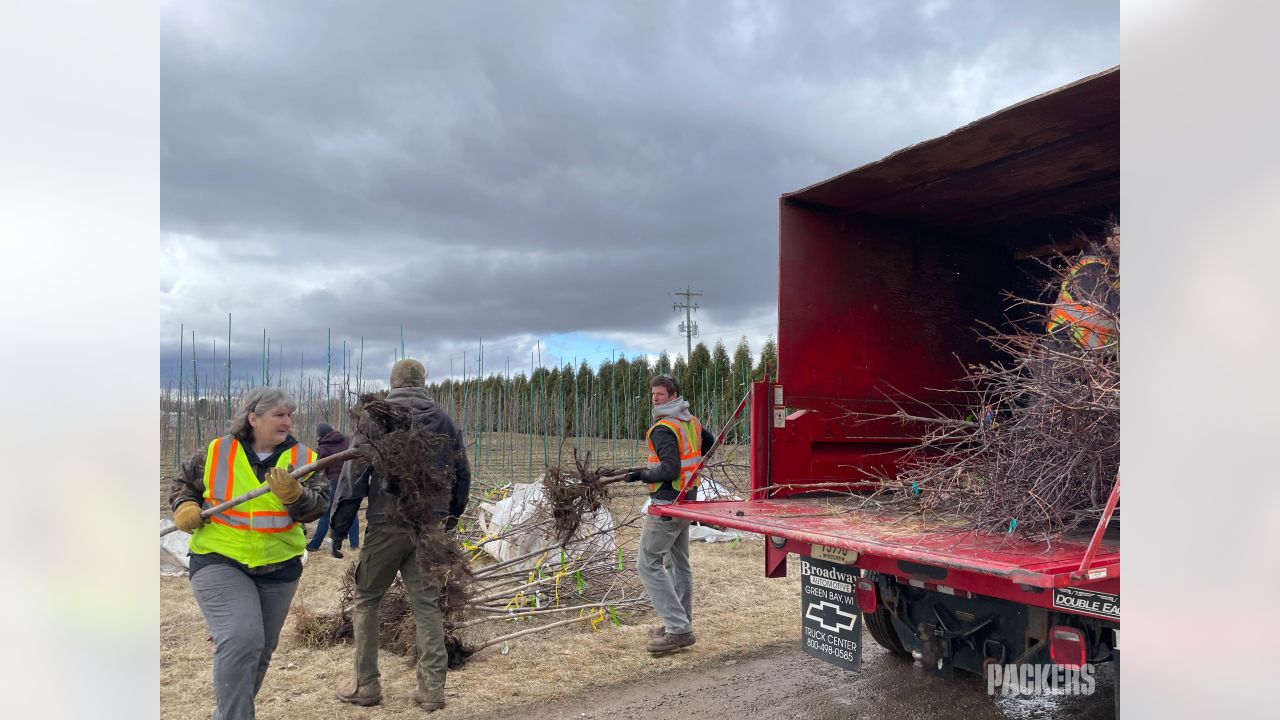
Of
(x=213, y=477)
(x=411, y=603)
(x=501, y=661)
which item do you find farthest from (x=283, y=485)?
(x=501, y=661)

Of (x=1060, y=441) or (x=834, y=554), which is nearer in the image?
(x=1060, y=441)

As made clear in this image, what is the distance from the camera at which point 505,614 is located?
5414 millimetres

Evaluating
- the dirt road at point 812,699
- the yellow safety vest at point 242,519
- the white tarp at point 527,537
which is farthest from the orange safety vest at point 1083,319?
the white tarp at point 527,537

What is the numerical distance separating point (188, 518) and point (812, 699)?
3003 millimetres

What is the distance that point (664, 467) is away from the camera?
4.83m

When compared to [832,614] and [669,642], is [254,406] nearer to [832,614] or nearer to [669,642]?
[832,614]

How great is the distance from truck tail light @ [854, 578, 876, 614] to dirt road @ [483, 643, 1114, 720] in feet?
2.32

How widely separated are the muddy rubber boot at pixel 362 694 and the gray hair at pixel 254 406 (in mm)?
1576

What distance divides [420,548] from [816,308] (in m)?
2.47

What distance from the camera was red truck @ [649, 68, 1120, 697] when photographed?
2.83 metres

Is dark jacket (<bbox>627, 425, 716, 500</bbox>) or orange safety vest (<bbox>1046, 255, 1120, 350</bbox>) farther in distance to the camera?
dark jacket (<bbox>627, 425, 716, 500</bbox>)

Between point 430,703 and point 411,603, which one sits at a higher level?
point 411,603

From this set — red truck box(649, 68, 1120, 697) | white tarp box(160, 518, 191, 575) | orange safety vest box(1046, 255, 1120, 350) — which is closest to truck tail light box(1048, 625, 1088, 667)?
red truck box(649, 68, 1120, 697)

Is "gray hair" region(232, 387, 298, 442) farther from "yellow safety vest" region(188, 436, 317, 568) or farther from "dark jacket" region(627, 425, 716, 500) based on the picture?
"dark jacket" region(627, 425, 716, 500)
